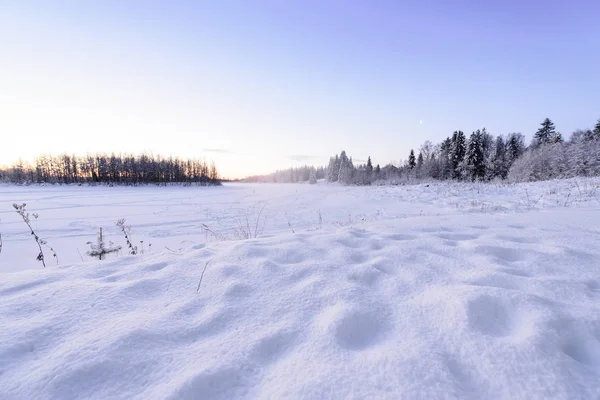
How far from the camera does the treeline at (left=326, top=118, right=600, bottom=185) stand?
91.1ft

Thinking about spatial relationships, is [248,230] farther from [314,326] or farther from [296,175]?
[296,175]

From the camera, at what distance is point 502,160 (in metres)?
45.2

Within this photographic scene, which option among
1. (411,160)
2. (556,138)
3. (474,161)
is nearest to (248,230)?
(474,161)

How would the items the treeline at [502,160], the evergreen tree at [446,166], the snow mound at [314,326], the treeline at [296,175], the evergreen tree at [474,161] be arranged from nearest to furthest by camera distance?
the snow mound at [314,326]
the treeline at [502,160]
the evergreen tree at [474,161]
the evergreen tree at [446,166]
the treeline at [296,175]

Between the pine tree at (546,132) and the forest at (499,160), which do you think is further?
the pine tree at (546,132)

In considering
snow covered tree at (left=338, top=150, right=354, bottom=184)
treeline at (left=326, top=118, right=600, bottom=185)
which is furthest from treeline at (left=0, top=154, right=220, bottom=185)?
treeline at (left=326, top=118, right=600, bottom=185)

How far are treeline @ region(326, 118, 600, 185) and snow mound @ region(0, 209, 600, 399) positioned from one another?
89.8 feet

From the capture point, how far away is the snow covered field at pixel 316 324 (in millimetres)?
1054

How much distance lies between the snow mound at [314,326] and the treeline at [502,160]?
2737cm

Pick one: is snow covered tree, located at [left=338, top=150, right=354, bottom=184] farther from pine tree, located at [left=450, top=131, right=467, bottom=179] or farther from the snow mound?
the snow mound

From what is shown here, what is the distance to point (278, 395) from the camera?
3.32 ft

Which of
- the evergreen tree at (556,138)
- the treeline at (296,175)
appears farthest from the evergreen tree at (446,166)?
the treeline at (296,175)

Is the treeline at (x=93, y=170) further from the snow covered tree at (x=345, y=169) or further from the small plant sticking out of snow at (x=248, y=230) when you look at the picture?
the small plant sticking out of snow at (x=248, y=230)

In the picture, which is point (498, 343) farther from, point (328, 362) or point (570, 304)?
Result: point (328, 362)
